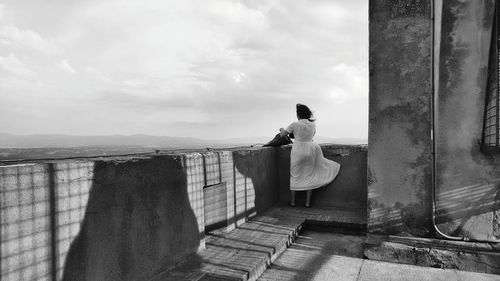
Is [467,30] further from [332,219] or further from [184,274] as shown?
[184,274]

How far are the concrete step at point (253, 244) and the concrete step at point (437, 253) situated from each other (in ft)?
3.31

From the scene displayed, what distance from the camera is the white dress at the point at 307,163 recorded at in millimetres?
5973

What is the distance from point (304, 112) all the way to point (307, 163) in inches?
36.8

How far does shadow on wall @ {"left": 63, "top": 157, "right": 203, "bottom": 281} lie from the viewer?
99.8 inches

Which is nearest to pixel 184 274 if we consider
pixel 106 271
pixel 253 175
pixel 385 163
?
pixel 106 271

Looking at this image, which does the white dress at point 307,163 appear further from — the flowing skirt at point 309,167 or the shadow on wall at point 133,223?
the shadow on wall at point 133,223

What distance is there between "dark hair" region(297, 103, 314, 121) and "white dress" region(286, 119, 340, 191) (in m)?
0.08

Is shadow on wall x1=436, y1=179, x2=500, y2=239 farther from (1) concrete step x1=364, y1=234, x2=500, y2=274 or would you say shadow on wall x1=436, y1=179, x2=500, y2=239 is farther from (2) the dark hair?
(2) the dark hair

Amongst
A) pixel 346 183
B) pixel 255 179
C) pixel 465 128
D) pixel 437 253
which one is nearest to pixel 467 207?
pixel 437 253

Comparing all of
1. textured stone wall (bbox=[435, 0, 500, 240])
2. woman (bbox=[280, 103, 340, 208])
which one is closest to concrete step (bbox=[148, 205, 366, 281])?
woman (bbox=[280, 103, 340, 208])

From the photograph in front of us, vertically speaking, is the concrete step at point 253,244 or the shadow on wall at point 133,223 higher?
the shadow on wall at point 133,223

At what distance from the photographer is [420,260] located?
386 cm

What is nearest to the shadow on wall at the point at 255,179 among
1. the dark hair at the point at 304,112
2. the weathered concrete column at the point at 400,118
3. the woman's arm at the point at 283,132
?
the woman's arm at the point at 283,132

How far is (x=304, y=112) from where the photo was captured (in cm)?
598
